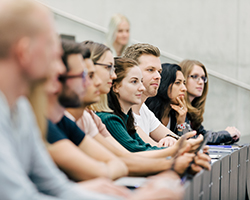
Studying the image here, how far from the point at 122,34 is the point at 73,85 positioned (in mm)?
3083

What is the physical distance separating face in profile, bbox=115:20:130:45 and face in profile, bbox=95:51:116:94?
7.42ft

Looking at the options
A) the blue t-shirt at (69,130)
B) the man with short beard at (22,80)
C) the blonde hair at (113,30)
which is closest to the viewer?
the man with short beard at (22,80)

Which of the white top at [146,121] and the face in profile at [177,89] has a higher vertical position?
the face in profile at [177,89]

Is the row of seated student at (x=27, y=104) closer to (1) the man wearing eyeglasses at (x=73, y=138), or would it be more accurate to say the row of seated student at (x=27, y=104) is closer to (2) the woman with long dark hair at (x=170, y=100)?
(1) the man wearing eyeglasses at (x=73, y=138)

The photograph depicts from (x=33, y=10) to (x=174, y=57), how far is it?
5.01 m

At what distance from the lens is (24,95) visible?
3.38ft

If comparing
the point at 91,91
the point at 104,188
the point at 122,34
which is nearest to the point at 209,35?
the point at 122,34

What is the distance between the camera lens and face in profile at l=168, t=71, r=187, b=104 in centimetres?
364

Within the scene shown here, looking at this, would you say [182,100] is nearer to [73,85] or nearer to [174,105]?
[174,105]

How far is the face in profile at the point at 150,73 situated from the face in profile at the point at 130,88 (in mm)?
450

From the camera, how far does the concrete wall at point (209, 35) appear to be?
19.4 ft

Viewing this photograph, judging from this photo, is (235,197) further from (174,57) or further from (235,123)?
(235,123)

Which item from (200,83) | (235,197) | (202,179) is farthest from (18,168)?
(200,83)

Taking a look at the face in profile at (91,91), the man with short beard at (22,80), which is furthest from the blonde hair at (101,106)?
the man with short beard at (22,80)
